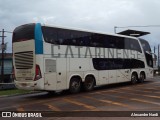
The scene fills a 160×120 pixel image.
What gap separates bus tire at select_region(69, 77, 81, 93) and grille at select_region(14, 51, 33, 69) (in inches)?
115

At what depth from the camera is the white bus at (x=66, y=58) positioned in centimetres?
1501

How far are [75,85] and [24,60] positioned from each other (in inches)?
135

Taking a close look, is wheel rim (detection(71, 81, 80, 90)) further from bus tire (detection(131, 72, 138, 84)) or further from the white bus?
bus tire (detection(131, 72, 138, 84))

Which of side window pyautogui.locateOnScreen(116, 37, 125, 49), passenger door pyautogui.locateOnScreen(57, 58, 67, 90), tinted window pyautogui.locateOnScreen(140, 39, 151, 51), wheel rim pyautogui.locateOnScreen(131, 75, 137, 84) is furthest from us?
tinted window pyautogui.locateOnScreen(140, 39, 151, 51)

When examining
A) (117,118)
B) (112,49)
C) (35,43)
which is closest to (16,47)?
(35,43)

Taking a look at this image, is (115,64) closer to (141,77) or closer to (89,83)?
(89,83)

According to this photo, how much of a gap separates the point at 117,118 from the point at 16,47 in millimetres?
8773

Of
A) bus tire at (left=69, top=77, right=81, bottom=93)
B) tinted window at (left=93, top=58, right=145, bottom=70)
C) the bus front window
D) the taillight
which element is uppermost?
the bus front window

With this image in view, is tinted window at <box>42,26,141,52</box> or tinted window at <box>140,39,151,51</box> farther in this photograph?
tinted window at <box>140,39,151,51</box>

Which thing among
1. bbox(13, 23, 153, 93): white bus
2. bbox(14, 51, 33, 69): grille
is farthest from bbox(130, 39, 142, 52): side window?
bbox(14, 51, 33, 69): grille

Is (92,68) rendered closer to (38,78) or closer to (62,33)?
(62,33)

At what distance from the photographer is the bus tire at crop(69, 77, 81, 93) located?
1691 cm

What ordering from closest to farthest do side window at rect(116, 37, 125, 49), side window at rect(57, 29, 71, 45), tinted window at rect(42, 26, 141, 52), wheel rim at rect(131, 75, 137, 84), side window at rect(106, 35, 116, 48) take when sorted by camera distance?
1. tinted window at rect(42, 26, 141, 52)
2. side window at rect(57, 29, 71, 45)
3. side window at rect(106, 35, 116, 48)
4. side window at rect(116, 37, 125, 49)
5. wheel rim at rect(131, 75, 137, 84)

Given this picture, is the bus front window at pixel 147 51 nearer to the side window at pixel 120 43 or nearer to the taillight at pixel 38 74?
the side window at pixel 120 43
